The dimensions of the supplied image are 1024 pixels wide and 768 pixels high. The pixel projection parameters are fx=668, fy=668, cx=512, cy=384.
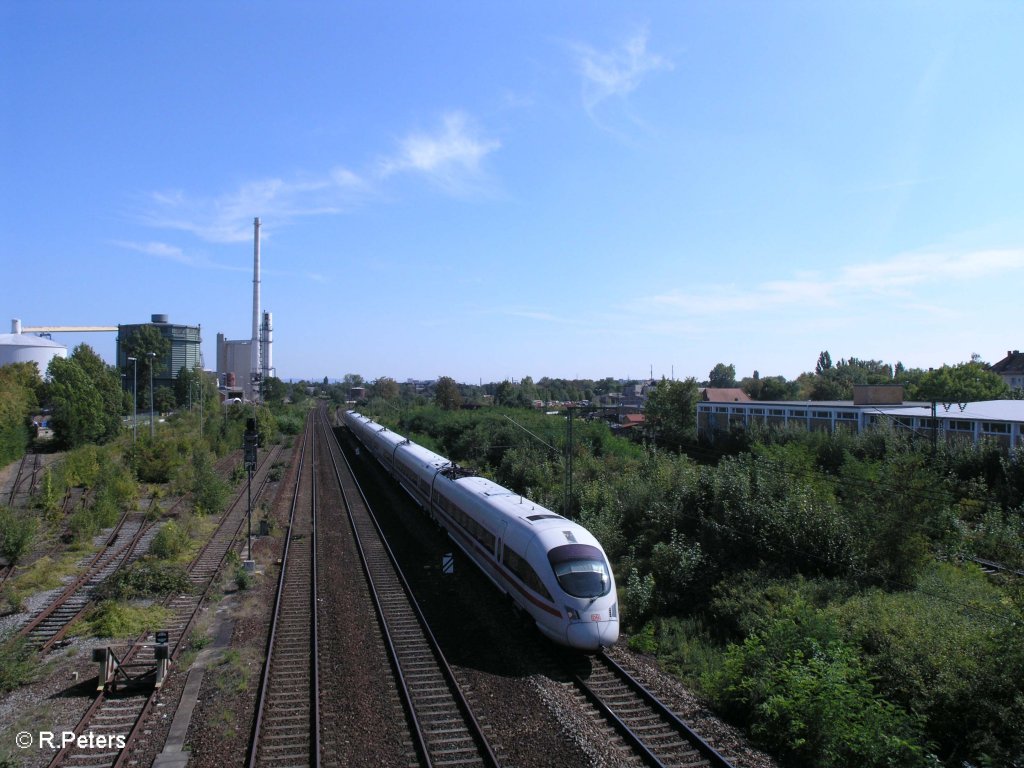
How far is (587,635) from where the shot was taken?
40.3ft

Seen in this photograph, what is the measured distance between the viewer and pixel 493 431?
48.3 metres

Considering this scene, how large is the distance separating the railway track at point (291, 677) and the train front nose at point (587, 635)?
14.9 feet

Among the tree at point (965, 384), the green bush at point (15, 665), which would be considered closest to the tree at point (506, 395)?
the tree at point (965, 384)

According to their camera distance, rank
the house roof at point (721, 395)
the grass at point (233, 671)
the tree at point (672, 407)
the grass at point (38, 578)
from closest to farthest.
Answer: the grass at point (233, 671) < the grass at point (38, 578) < the tree at point (672, 407) < the house roof at point (721, 395)

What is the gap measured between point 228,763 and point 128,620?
669 cm

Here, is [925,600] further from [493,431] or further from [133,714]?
[493,431]

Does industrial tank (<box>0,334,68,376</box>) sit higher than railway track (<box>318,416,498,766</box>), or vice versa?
industrial tank (<box>0,334,68,376</box>)

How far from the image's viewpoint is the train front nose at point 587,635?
1229 centimetres

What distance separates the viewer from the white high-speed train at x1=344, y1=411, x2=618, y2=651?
1244cm

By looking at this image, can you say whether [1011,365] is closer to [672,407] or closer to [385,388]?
[672,407]

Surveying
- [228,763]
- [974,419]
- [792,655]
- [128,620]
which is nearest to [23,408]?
[128,620]

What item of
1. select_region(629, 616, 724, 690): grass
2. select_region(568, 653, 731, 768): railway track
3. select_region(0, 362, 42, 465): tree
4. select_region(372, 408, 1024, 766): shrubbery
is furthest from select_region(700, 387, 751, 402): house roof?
select_region(568, 653, 731, 768): railway track

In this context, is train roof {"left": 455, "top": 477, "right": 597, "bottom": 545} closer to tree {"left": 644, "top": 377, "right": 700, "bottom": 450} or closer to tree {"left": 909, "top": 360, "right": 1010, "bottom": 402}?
tree {"left": 644, "top": 377, "right": 700, "bottom": 450}

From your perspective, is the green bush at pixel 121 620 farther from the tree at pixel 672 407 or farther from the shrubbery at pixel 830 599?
the tree at pixel 672 407
